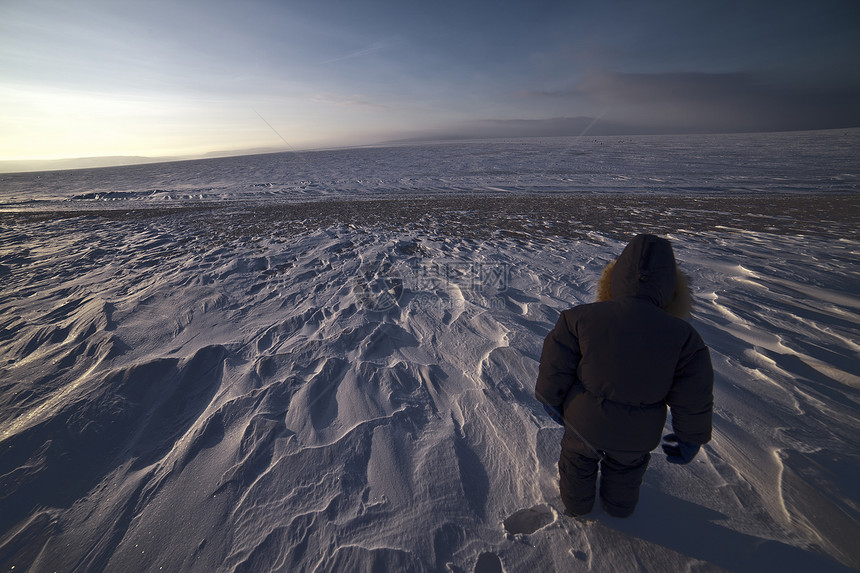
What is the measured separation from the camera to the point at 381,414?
2.73 metres

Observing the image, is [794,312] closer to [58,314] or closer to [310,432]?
[310,432]

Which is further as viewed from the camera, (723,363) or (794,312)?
(794,312)

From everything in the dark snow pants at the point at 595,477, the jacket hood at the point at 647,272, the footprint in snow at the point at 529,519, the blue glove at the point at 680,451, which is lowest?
the footprint in snow at the point at 529,519

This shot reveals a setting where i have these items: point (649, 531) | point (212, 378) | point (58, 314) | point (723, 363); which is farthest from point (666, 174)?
point (58, 314)

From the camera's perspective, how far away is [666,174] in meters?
16.6

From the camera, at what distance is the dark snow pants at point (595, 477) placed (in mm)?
1698

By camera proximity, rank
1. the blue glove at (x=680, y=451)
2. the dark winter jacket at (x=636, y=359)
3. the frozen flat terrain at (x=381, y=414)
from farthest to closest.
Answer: the frozen flat terrain at (x=381, y=414) < the blue glove at (x=680, y=451) < the dark winter jacket at (x=636, y=359)

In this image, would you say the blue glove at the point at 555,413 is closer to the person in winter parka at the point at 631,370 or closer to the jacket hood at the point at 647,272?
the person in winter parka at the point at 631,370

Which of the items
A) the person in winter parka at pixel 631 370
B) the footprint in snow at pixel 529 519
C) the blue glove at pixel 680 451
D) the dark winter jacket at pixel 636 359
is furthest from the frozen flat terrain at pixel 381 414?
the dark winter jacket at pixel 636 359

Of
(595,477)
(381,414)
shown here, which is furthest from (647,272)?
(381,414)

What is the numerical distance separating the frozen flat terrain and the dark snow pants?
16 cm

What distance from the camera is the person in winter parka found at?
4.64 ft

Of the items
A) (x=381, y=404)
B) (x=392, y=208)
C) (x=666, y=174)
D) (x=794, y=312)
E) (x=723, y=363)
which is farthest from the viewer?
(x=666, y=174)

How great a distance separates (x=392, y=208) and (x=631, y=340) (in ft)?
33.3
